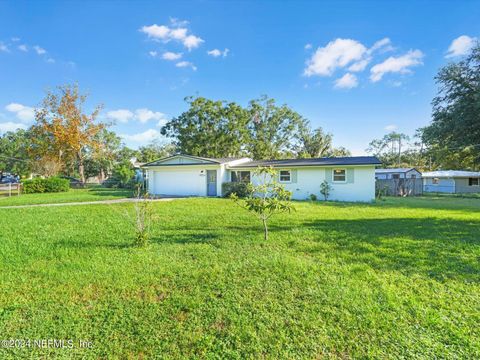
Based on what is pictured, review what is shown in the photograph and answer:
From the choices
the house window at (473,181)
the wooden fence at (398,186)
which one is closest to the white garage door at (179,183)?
the wooden fence at (398,186)

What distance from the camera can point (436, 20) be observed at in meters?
10.1

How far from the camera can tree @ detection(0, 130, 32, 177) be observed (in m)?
44.3

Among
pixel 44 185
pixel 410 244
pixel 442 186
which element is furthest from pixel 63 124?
pixel 442 186

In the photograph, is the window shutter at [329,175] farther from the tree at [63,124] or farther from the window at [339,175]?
the tree at [63,124]

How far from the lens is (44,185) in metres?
20.3

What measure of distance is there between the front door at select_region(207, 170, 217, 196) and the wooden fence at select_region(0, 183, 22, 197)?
1544 cm

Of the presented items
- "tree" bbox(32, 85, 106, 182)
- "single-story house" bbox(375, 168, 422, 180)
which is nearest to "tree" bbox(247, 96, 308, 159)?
"single-story house" bbox(375, 168, 422, 180)

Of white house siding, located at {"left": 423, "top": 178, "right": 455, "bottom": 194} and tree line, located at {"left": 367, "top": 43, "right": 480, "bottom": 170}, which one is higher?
tree line, located at {"left": 367, "top": 43, "right": 480, "bottom": 170}

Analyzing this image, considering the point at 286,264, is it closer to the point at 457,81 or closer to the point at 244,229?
the point at 244,229

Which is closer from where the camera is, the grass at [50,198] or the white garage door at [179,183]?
the grass at [50,198]

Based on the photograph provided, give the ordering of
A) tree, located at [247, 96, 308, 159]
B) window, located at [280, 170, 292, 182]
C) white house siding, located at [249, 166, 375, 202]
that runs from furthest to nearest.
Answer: tree, located at [247, 96, 308, 159], window, located at [280, 170, 292, 182], white house siding, located at [249, 166, 375, 202]

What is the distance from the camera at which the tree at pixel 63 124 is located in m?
27.4

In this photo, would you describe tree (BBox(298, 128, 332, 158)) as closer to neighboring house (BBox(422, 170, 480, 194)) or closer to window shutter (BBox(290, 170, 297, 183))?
neighboring house (BBox(422, 170, 480, 194))

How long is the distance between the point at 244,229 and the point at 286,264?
2.71m
